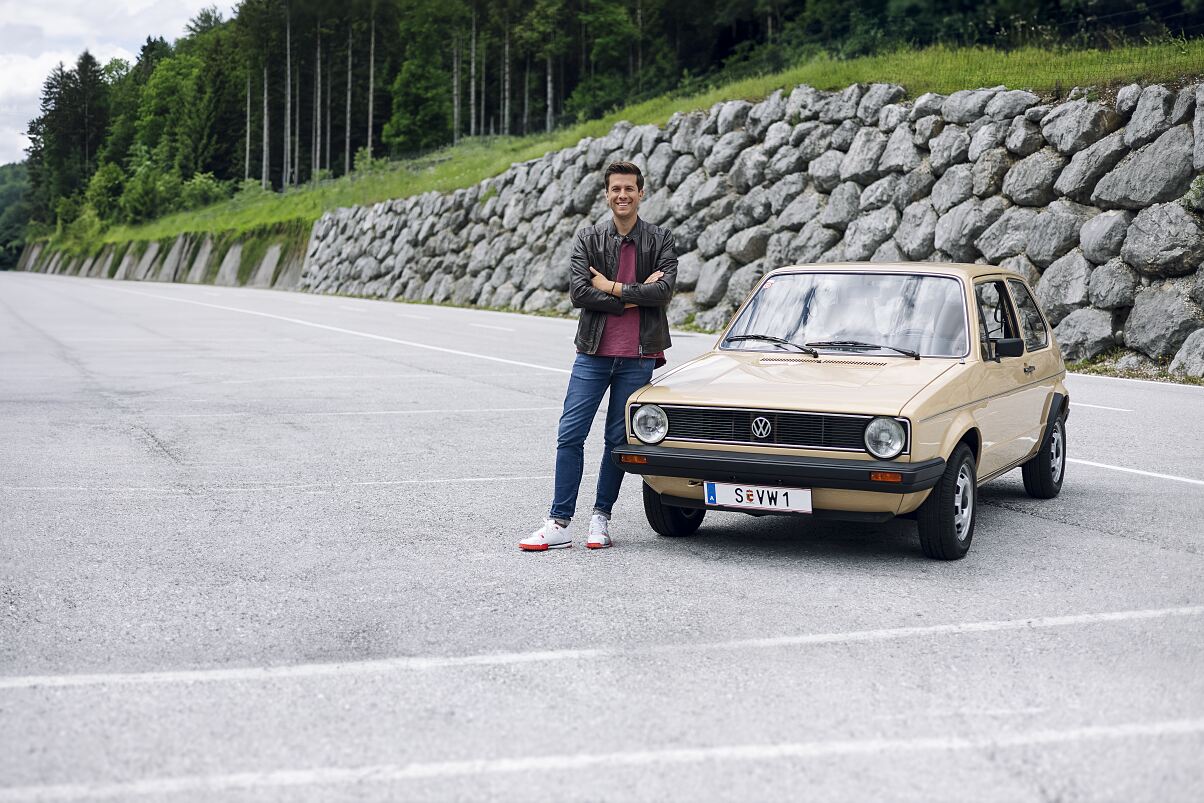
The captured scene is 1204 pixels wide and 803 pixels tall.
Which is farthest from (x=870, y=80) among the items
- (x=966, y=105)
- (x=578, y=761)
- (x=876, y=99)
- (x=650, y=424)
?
(x=578, y=761)

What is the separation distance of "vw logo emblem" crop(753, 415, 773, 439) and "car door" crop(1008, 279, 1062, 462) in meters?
2.16

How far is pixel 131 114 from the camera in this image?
12394 cm

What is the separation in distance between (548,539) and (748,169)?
21.6 meters

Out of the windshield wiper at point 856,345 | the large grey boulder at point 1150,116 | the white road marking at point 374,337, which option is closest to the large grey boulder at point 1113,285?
the large grey boulder at point 1150,116

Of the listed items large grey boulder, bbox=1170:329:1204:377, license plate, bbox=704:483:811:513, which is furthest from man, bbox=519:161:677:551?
large grey boulder, bbox=1170:329:1204:377

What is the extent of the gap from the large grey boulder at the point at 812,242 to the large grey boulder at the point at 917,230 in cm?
176

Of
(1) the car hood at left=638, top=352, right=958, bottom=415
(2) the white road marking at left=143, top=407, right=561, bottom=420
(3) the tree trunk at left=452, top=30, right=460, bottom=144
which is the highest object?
(3) the tree trunk at left=452, top=30, right=460, bottom=144

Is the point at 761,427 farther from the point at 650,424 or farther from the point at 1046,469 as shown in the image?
the point at 1046,469

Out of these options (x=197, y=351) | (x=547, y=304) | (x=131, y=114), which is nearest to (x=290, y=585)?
(x=197, y=351)

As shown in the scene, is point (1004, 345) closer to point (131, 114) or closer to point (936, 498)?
point (936, 498)

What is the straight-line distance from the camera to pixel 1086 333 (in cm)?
1784

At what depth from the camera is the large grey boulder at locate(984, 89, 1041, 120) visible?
21.0 meters

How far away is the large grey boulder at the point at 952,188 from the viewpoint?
69.9 feet

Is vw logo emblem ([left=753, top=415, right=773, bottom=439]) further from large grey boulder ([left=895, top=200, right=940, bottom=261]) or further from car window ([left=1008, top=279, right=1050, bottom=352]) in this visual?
large grey boulder ([left=895, top=200, right=940, bottom=261])
